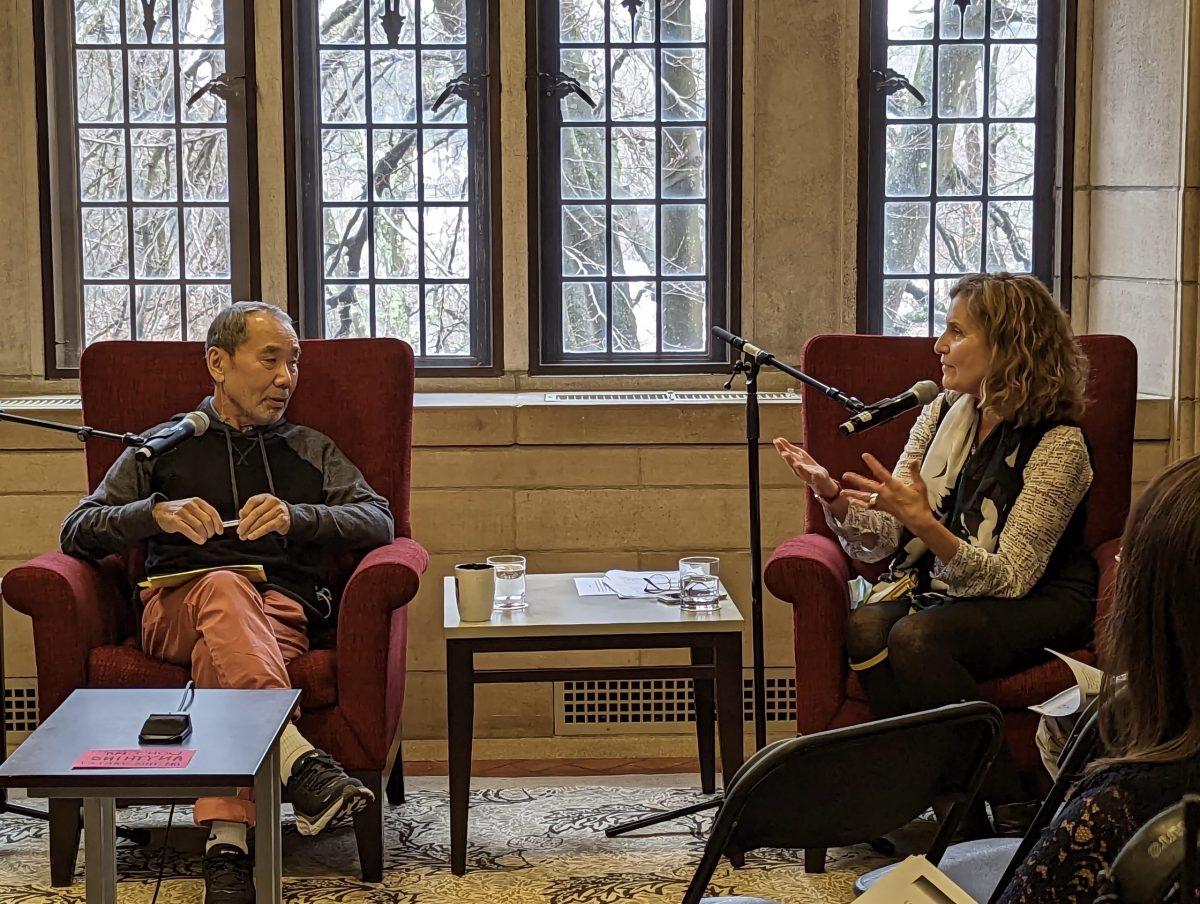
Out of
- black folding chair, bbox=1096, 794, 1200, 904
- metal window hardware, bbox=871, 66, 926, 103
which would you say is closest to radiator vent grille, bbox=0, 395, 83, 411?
metal window hardware, bbox=871, 66, 926, 103

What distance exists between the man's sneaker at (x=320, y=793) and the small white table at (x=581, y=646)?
317mm

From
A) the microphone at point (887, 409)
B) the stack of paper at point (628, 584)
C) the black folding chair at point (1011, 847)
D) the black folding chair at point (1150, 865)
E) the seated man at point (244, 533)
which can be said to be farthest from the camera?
the stack of paper at point (628, 584)

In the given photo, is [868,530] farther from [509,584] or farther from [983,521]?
[509,584]

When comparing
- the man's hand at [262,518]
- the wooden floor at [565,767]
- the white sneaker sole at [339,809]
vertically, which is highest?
the man's hand at [262,518]

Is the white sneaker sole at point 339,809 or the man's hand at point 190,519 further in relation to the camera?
the man's hand at point 190,519

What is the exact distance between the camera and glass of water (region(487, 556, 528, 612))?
3.41m

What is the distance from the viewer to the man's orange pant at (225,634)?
311cm

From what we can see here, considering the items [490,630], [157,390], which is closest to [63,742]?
[490,630]

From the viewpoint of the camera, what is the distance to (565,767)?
4.11 meters

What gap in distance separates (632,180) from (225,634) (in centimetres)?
211

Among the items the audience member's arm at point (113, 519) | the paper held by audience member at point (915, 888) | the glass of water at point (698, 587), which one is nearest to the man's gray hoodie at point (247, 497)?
the audience member's arm at point (113, 519)

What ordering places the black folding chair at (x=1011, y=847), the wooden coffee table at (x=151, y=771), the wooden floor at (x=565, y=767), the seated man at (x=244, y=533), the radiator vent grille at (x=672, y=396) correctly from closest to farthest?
the black folding chair at (x=1011, y=847) < the wooden coffee table at (x=151, y=771) < the seated man at (x=244, y=533) < the wooden floor at (x=565, y=767) < the radiator vent grille at (x=672, y=396)

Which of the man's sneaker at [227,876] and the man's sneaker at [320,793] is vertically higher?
the man's sneaker at [320,793]

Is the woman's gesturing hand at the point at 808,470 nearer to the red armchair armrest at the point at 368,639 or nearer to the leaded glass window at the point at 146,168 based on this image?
the red armchair armrest at the point at 368,639
